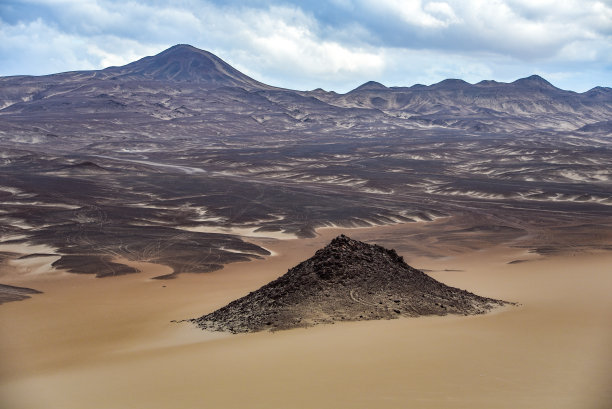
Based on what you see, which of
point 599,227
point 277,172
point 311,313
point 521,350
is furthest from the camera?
point 277,172

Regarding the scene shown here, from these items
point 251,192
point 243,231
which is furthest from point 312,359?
point 251,192

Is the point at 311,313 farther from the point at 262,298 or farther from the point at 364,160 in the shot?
the point at 364,160

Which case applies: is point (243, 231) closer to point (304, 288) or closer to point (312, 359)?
point (304, 288)

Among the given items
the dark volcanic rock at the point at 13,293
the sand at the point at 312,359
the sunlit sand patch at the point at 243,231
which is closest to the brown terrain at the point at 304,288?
the sand at the point at 312,359

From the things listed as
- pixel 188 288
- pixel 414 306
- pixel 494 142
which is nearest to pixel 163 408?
pixel 414 306

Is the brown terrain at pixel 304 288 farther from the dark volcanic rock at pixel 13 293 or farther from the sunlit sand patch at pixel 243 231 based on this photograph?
the sunlit sand patch at pixel 243 231

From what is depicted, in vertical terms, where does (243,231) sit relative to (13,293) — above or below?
above

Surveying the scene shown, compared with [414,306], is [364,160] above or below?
above
